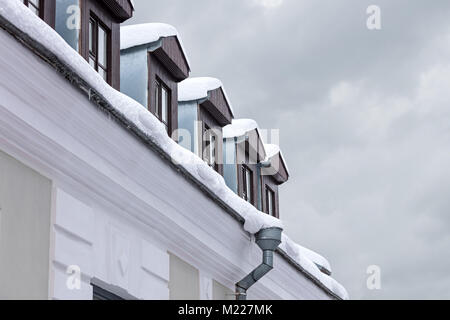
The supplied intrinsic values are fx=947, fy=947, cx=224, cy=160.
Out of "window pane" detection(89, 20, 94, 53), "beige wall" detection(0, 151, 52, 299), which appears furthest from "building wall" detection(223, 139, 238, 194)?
"beige wall" detection(0, 151, 52, 299)

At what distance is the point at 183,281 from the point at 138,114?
1.80 m

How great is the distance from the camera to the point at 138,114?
700 centimetres

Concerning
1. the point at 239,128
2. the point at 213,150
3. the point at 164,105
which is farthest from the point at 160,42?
the point at 239,128

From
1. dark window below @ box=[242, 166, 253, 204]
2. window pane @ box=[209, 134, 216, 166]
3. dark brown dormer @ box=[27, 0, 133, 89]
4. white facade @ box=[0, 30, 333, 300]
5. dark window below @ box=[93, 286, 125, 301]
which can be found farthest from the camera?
dark window below @ box=[242, 166, 253, 204]

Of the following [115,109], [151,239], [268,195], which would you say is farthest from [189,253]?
[268,195]

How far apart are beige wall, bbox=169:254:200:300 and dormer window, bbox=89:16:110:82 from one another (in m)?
1.73

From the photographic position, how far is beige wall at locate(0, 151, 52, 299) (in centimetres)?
Result: 568

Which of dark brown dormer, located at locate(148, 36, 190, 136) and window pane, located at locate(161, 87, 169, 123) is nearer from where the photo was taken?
dark brown dormer, located at locate(148, 36, 190, 136)

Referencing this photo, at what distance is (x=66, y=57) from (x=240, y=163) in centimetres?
594

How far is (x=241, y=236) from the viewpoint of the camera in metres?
8.94

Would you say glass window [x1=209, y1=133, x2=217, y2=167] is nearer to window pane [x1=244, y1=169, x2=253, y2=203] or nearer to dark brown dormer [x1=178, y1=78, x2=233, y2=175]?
dark brown dormer [x1=178, y1=78, x2=233, y2=175]

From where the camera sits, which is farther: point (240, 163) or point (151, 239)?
point (240, 163)

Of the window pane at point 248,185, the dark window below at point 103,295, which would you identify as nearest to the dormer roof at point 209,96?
the window pane at point 248,185
